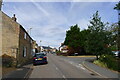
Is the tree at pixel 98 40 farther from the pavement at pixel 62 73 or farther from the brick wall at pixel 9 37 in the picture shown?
the brick wall at pixel 9 37

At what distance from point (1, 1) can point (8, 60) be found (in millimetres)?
6492

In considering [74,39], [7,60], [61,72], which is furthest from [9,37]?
[74,39]

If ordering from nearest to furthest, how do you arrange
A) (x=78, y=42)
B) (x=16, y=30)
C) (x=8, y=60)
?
1. (x=8, y=60)
2. (x=16, y=30)
3. (x=78, y=42)

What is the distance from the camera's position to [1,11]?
16.3 m

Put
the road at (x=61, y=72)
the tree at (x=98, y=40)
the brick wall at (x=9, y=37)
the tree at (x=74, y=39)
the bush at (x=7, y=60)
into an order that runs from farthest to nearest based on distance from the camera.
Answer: the tree at (x=74, y=39) < the tree at (x=98, y=40) < the brick wall at (x=9, y=37) < the bush at (x=7, y=60) < the road at (x=61, y=72)

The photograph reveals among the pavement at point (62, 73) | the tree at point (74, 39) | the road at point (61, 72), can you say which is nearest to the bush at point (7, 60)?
the pavement at point (62, 73)

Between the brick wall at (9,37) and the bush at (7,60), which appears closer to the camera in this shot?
the bush at (7,60)

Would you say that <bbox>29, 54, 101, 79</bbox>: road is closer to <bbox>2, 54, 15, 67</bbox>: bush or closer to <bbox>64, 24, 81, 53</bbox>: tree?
<bbox>2, 54, 15, 67</bbox>: bush

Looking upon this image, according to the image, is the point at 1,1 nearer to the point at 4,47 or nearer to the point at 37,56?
the point at 4,47

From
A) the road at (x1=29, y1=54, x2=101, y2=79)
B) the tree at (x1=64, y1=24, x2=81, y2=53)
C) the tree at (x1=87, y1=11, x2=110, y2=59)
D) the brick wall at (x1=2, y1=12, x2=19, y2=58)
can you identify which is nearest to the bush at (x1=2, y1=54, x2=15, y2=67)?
the brick wall at (x1=2, y1=12, x2=19, y2=58)

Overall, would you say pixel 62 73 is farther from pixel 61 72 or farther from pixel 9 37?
pixel 9 37

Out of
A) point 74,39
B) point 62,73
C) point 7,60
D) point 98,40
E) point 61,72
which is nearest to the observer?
point 62,73

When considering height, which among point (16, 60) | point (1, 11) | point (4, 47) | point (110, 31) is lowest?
point (16, 60)

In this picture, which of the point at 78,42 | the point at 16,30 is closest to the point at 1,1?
the point at 16,30
